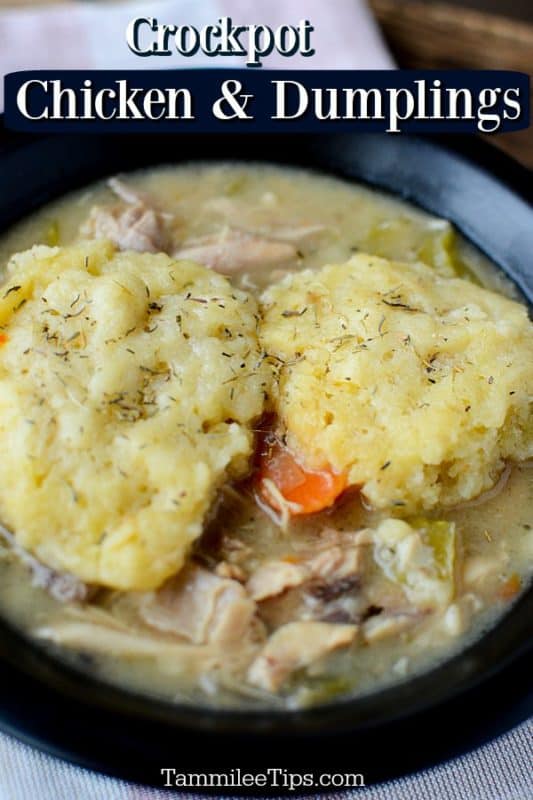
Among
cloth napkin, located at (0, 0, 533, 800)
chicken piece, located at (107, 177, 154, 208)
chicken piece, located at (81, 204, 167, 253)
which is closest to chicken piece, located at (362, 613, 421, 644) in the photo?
chicken piece, located at (81, 204, 167, 253)

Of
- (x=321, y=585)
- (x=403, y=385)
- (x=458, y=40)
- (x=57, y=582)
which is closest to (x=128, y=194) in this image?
(x=403, y=385)

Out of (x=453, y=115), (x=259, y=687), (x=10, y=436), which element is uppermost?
(x=453, y=115)

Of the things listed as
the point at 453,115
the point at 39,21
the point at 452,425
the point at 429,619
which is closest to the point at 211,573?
the point at 429,619

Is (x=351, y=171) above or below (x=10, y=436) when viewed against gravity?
above

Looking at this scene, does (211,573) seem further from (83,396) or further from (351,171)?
(351,171)

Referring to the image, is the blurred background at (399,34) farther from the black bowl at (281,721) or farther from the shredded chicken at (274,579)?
the black bowl at (281,721)

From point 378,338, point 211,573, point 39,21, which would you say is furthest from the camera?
point 39,21

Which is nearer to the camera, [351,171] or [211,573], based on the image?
[211,573]
